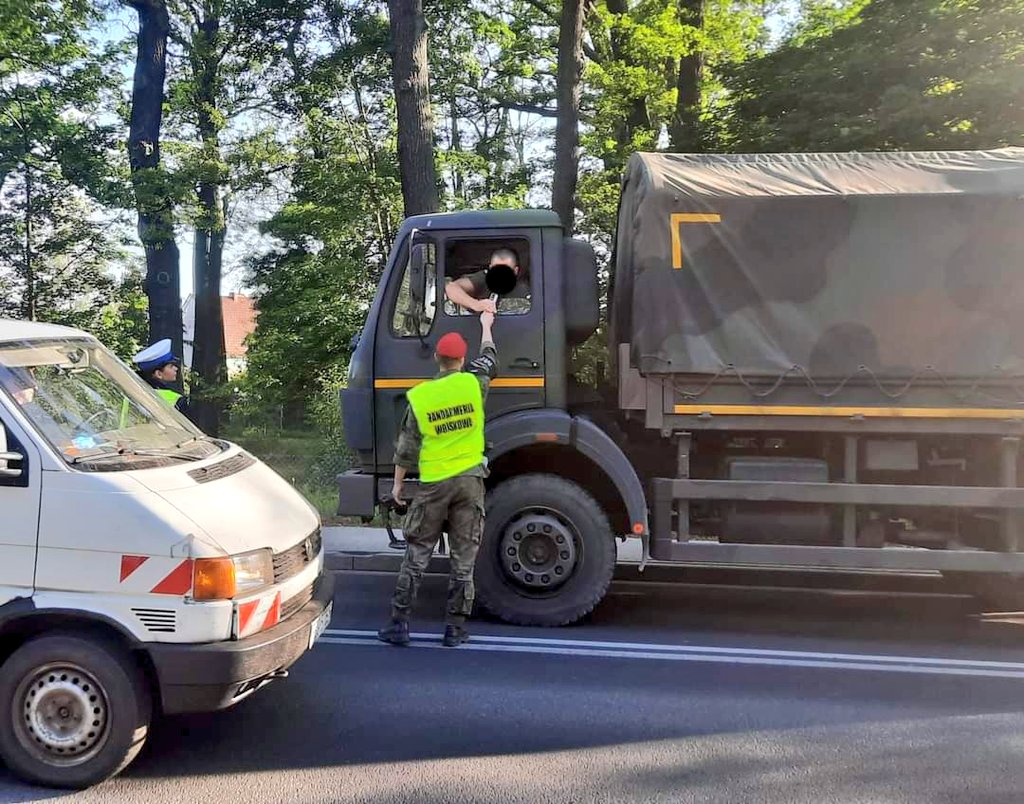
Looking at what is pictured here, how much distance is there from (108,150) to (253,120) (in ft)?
9.37

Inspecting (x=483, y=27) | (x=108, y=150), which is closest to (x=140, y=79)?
(x=108, y=150)

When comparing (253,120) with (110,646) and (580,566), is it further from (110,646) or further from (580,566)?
(110,646)

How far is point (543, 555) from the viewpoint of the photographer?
5898 mm

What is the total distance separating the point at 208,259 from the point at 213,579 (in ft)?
68.7

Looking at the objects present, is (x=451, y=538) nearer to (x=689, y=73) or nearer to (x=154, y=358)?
(x=154, y=358)

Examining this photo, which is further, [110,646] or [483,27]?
[483,27]

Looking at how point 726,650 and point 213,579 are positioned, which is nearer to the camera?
point 213,579

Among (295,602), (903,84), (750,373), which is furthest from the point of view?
(903,84)

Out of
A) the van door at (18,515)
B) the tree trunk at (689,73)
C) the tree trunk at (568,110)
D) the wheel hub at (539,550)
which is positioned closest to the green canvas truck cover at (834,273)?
the wheel hub at (539,550)

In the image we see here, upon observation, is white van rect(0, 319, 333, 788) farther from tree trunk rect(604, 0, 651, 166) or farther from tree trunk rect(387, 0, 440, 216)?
tree trunk rect(604, 0, 651, 166)

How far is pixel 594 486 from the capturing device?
612 centimetres

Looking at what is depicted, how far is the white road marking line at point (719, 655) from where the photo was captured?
5.25m

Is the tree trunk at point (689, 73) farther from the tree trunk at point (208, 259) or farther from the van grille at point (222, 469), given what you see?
the van grille at point (222, 469)

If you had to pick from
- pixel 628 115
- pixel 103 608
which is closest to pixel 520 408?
pixel 103 608
